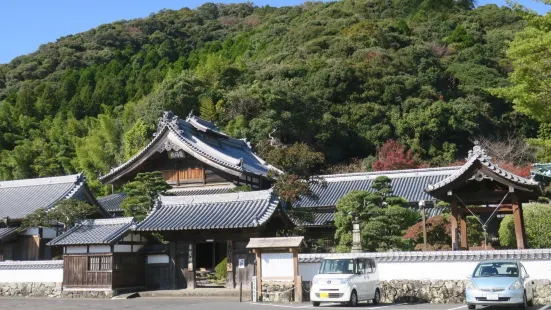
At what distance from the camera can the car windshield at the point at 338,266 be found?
14945 millimetres

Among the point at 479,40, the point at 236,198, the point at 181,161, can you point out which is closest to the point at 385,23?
the point at 479,40

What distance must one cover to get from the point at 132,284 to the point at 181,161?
9.92 m

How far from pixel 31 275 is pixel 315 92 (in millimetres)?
32673

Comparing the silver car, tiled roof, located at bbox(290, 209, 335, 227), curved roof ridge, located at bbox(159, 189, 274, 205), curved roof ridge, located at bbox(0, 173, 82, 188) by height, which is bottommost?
the silver car

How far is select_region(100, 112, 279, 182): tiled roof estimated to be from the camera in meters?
28.7

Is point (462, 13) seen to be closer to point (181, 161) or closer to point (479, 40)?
point (479, 40)

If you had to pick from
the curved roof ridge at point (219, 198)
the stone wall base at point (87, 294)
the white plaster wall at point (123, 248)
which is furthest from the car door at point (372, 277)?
the white plaster wall at point (123, 248)

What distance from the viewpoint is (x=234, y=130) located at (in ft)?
143

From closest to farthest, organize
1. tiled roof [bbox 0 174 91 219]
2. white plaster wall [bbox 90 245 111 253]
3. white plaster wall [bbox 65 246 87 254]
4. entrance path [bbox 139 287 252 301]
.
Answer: entrance path [bbox 139 287 252 301], white plaster wall [bbox 90 245 111 253], white plaster wall [bbox 65 246 87 254], tiled roof [bbox 0 174 91 219]

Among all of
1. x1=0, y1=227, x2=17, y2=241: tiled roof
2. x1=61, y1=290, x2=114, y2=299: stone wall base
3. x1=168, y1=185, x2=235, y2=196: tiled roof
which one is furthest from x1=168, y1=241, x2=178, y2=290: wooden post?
x1=0, y1=227, x2=17, y2=241: tiled roof

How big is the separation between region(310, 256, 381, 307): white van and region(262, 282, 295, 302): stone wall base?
86.0 inches

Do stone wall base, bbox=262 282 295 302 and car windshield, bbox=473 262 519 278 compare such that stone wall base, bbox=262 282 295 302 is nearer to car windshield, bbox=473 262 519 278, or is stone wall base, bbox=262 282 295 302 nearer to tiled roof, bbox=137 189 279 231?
tiled roof, bbox=137 189 279 231

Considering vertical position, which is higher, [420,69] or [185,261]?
[420,69]

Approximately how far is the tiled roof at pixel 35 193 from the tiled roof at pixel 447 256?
50.5ft
